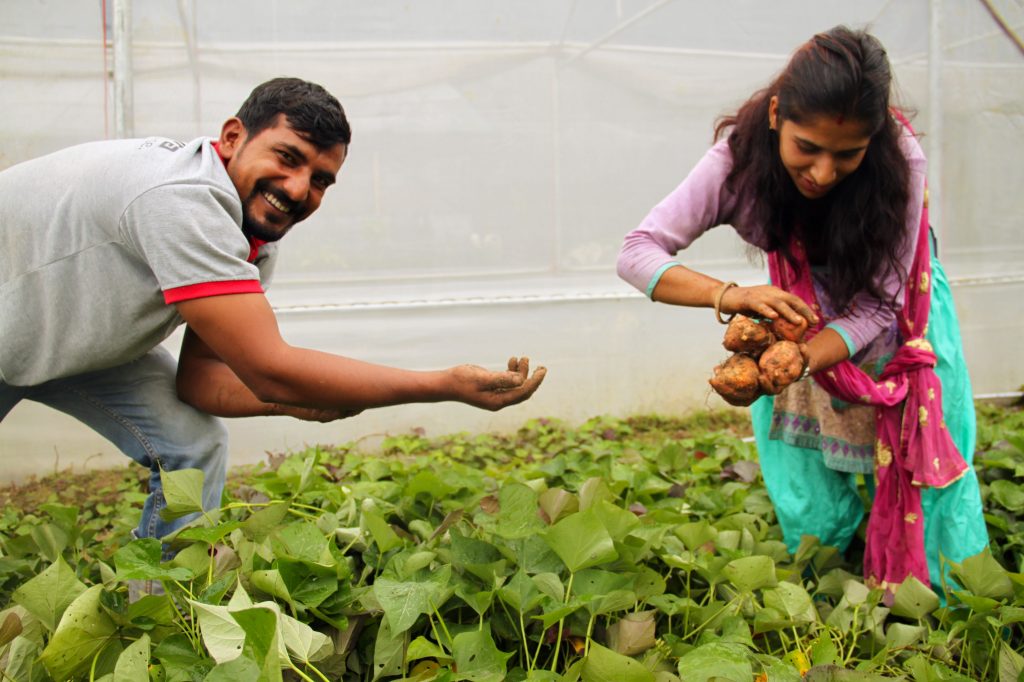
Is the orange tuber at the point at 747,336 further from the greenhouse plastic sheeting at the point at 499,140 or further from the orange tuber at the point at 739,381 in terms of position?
the greenhouse plastic sheeting at the point at 499,140

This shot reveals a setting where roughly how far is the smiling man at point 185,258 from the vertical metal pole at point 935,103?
3.22 m

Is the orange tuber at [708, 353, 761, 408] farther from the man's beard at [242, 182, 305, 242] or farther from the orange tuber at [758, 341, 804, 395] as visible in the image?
the man's beard at [242, 182, 305, 242]

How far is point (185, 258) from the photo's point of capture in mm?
1329

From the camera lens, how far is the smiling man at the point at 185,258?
135 centimetres

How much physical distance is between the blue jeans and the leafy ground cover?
137 millimetres

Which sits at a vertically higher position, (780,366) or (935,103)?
(935,103)

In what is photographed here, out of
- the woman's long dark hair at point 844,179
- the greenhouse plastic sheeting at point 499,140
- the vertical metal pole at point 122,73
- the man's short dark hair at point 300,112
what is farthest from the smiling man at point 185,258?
the greenhouse plastic sheeting at point 499,140

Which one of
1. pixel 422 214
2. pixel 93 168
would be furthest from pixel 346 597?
pixel 422 214

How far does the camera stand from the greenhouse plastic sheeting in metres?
3.15

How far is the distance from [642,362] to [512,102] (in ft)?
4.16

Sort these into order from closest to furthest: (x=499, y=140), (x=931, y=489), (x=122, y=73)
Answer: (x=931, y=489) < (x=122, y=73) < (x=499, y=140)

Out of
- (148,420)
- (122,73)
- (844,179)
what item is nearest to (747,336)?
(844,179)

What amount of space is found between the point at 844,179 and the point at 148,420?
58.0 inches

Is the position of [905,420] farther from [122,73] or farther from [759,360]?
[122,73]
